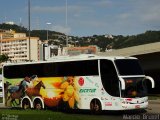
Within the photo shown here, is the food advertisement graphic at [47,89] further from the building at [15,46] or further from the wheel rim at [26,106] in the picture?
the building at [15,46]

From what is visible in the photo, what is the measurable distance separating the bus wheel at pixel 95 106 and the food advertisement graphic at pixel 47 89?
1.27 metres

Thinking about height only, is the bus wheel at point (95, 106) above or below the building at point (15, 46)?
below

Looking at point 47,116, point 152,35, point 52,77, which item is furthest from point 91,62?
point 152,35

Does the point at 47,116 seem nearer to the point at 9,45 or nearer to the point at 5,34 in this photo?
the point at 9,45

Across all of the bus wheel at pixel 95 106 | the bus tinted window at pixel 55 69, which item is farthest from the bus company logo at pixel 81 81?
the bus wheel at pixel 95 106

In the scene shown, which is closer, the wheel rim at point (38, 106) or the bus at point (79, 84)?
the bus at point (79, 84)

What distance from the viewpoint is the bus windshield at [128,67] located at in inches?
939

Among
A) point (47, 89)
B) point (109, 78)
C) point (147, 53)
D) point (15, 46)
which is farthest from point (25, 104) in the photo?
point (15, 46)

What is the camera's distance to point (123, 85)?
23312 mm

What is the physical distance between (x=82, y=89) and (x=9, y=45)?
13333 cm

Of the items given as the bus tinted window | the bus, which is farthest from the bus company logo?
the bus tinted window

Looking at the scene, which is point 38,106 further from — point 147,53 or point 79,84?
point 147,53

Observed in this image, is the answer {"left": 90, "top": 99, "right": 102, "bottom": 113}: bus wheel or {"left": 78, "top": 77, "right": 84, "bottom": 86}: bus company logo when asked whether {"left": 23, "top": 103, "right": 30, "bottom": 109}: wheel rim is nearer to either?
{"left": 78, "top": 77, "right": 84, "bottom": 86}: bus company logo

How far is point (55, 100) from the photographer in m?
27.5
